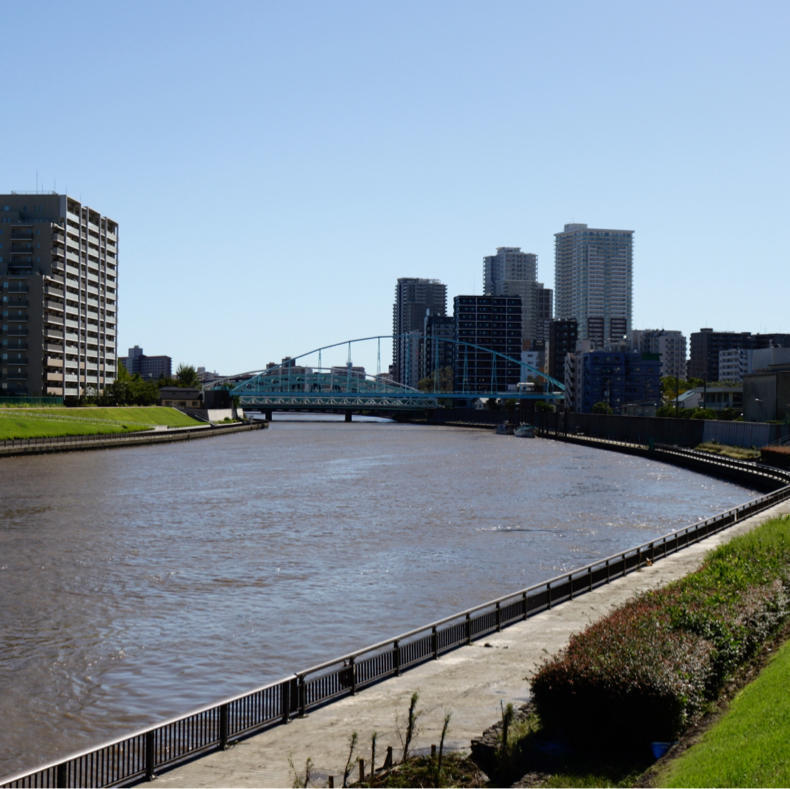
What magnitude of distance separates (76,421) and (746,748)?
122 metres

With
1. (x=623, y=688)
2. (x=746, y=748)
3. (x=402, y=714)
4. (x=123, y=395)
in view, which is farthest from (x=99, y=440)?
(x=746, y=748)

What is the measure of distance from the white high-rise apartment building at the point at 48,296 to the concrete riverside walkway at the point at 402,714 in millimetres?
147431

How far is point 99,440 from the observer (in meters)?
117

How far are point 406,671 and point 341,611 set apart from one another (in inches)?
374

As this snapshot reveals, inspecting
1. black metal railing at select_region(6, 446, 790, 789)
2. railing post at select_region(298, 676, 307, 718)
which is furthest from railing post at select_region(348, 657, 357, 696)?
railing post at select_region(298, 676, 307, 718)

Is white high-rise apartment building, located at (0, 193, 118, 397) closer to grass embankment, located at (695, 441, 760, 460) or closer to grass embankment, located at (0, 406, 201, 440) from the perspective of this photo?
grass embankment, located at (0, 406, 201, 440)

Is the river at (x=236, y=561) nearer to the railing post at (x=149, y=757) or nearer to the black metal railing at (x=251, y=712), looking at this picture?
the black metal railing at (x=251, y=712)

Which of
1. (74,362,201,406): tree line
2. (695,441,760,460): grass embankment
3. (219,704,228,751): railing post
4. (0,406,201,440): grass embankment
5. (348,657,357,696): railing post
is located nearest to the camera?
(219,704,228,751): railing post

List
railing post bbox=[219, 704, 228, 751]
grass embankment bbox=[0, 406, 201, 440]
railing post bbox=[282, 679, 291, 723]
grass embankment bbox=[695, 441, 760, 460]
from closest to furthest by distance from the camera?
railing post bbox=[219, 704, 228, 751], railing post bbox=[282, 679, 291, 723], grass embankment bbox=[695, 441, 760, 460], grass embankment bbox=[0, 406, 201, 440]

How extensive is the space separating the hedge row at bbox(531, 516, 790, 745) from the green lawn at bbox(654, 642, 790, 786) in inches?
29.6

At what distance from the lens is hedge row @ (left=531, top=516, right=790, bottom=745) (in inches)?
599

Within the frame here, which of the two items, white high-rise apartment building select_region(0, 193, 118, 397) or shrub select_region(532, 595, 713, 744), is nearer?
shrub select_region(532, 595, 713, 744)

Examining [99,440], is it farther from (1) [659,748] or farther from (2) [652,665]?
(1) [659,748]

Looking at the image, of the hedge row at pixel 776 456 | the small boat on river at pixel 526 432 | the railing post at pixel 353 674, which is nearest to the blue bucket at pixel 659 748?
the railing post at pixel 353 674
